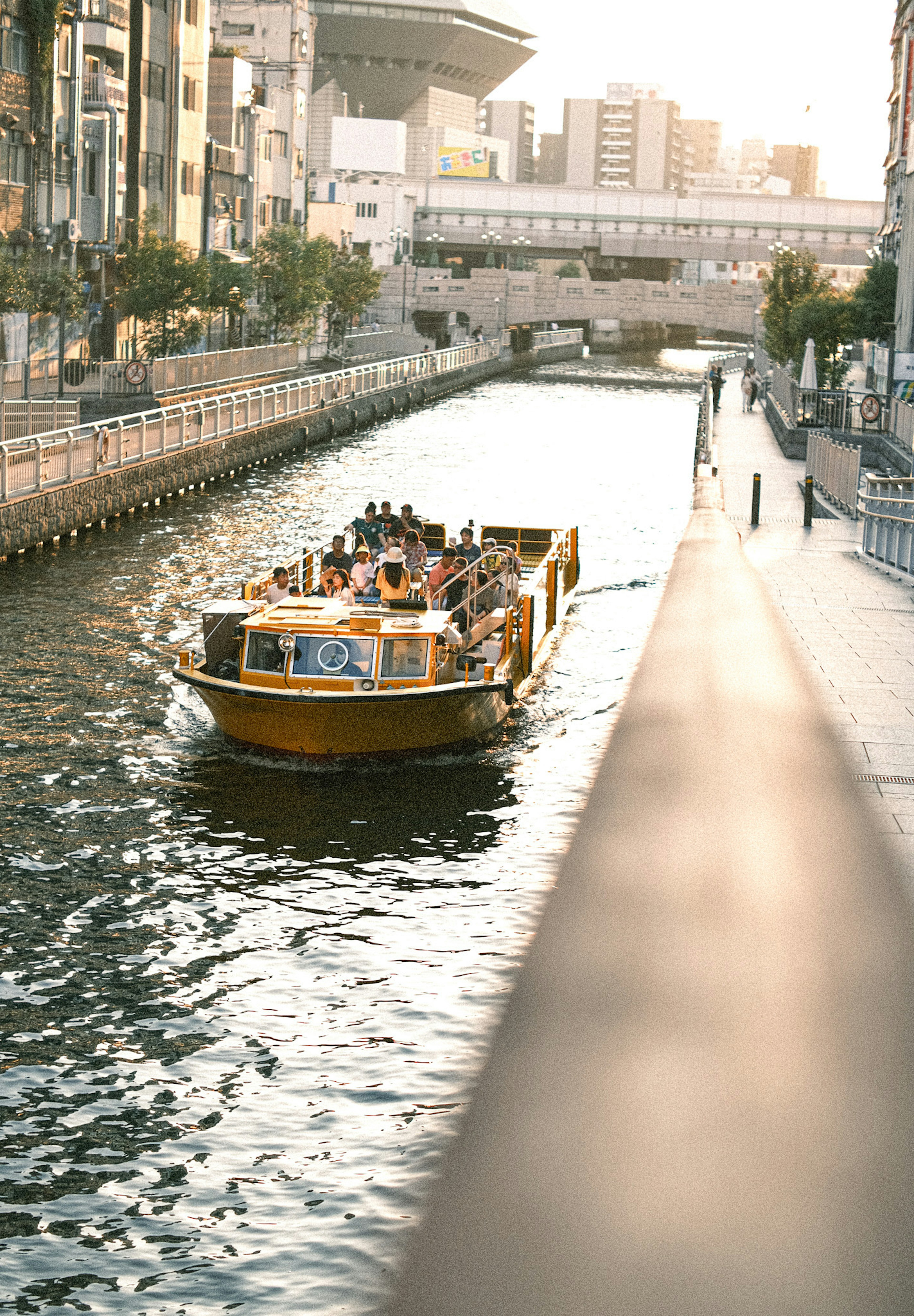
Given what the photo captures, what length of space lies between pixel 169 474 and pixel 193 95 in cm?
4088

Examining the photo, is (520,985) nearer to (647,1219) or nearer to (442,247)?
(647,1219)

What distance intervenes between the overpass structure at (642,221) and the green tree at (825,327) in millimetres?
87808

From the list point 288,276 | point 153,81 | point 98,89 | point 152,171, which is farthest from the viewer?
point 288,276

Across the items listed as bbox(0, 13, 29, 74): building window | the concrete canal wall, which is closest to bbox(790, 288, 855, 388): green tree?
the concrete canal wall

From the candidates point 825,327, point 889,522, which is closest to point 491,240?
point 825,327

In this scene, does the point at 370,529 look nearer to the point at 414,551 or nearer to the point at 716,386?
the point at 414,551

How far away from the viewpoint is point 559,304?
156 meters

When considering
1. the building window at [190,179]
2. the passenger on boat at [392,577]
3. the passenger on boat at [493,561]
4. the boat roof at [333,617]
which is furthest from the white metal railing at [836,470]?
the building window at [190,179]

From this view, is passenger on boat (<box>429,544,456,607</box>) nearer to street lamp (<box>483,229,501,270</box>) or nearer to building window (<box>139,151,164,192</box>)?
building window (<box>139,151,164,192</box>)

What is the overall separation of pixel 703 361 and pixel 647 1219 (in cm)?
13461

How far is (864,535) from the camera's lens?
110ft

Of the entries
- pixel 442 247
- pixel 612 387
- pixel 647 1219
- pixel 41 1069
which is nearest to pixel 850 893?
pixel 647 1219

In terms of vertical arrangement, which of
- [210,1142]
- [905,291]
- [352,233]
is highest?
[352,233]

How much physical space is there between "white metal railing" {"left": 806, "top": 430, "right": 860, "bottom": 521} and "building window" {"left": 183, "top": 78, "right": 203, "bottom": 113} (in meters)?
42.8
